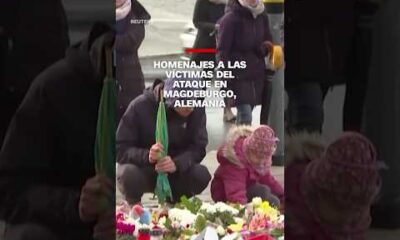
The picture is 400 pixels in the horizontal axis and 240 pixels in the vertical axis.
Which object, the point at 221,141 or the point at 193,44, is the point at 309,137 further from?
the point at 193,44

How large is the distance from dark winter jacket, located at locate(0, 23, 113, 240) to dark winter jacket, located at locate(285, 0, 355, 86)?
813 mm

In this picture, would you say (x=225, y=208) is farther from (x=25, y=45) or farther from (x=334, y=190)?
(x=25, y=45)

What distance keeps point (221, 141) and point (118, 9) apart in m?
0.68

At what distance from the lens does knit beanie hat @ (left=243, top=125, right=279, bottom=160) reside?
350 cm

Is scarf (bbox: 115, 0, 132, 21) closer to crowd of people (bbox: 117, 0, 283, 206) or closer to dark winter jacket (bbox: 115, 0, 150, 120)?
dark winter jacket (bbox: 115, 0, 150, 120)

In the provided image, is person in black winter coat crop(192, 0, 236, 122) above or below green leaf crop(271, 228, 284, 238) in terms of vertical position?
above

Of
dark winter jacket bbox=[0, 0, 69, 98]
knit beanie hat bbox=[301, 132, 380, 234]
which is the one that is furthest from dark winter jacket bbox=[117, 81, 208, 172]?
knit beanie hat bbox=[301, 132, 380, 234]

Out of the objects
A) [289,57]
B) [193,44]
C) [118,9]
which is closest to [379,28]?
[289,57]

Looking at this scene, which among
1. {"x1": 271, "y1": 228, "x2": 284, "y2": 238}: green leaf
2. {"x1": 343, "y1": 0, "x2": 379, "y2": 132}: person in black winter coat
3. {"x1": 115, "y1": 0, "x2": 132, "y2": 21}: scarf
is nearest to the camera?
{"x1": 115, "y1": 0, "x2": 132, "y2": 21}: scarf

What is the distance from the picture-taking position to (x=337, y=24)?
3650 mm

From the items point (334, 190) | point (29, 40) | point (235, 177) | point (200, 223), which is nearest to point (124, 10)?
point (29, 40)

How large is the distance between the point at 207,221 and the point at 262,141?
0.40m

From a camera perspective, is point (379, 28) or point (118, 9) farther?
point (379, 28)

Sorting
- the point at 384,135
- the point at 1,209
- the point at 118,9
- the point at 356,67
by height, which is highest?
the point at 118,9
